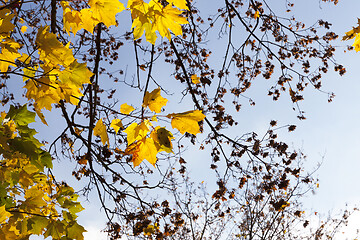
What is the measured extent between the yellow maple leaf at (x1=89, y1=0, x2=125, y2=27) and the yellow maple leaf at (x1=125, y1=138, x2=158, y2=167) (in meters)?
Result: 0.65

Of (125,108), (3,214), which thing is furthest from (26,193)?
(125,108)

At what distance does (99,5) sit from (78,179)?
3.76 metres

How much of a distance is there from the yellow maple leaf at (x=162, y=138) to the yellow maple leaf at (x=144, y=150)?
0.04m

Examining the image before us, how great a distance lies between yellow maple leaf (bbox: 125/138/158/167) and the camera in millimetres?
1362

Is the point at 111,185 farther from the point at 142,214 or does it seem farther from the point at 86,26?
the point at 86,26

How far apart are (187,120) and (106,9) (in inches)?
29.0

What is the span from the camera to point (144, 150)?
1.37 meters

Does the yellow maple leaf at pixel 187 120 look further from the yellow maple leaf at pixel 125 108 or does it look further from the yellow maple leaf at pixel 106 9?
the yellow maple leaf at pixel 106 9

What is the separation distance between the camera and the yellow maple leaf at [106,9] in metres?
1.52

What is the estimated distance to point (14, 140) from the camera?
143cm

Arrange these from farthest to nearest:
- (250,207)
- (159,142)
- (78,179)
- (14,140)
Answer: (250,207), (78,179), (14,140), (159,142)

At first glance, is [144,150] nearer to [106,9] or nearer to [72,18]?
[106,9]

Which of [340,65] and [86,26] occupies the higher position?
[340,65]

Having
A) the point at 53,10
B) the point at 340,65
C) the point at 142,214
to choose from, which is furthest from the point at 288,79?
the point at 53,10
